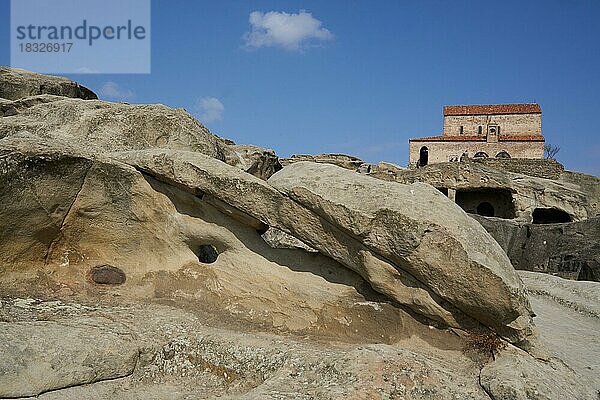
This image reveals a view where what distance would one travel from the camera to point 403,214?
12.7ft

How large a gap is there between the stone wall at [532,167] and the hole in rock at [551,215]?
132 cm

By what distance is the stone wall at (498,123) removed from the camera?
3775cm

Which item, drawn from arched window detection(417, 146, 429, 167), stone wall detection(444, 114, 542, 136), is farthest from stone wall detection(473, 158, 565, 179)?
stone wall detection(444, 114, 542, 136)

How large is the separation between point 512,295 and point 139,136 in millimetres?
4424

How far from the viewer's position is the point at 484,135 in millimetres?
37469

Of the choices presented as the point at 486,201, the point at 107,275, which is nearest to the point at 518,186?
the point at 486,201

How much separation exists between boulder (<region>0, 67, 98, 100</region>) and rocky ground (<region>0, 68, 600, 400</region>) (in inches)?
215

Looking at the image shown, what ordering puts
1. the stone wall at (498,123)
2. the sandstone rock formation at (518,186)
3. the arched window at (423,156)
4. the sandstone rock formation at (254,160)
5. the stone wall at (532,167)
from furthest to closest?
the arched window at (423,156)
the stone wall at (498,123)
the stone wall at (532,167)
the sandstone rock formation at (518,186)
the sandstone rock formation at (254,160)

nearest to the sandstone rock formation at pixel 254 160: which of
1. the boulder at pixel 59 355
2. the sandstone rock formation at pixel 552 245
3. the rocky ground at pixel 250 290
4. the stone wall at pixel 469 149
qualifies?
the rocky ground at pixel 250 290

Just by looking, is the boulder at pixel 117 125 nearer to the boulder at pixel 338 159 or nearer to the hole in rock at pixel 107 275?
the hole in rock at pixel 107 275

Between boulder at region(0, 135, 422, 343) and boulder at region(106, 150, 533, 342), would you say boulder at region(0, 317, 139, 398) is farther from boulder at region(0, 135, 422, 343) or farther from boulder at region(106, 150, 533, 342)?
boulder at region(106, 150, 533, 342)

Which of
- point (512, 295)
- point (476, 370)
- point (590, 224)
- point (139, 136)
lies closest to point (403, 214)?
point (512, 295)

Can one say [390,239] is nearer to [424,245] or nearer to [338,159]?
[424,245]

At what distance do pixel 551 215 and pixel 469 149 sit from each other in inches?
688
